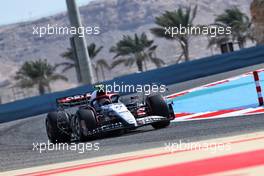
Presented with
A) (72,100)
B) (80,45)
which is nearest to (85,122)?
(72,100)

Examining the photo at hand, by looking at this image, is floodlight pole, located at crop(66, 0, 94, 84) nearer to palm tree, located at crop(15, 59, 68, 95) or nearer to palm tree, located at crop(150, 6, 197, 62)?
palm tree, located at crop(150, 6, 197, 62)

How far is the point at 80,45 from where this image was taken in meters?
Result: 26.4

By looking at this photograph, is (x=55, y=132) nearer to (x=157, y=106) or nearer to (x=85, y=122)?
(x=85, y=122)

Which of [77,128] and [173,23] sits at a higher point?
[173,23]

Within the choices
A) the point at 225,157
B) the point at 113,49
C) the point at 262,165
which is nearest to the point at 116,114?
the point at 225,157

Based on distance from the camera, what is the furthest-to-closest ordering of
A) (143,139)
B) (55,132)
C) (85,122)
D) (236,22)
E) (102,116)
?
(236,22) → (55,132) → (102,116) → (85,122) → (143,139)

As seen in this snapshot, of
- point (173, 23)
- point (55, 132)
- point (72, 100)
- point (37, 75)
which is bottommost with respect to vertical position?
point (55, 132)

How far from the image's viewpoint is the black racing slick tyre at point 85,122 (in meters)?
11.7

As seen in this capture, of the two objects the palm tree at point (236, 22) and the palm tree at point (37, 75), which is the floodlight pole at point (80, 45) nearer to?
the palm tree at point (37, 75)

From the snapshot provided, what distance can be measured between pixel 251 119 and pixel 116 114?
2.57 m

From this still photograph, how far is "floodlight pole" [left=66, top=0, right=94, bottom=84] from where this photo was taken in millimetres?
26186

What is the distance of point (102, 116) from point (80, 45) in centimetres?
1465

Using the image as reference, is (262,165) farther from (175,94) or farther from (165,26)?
(165,26)

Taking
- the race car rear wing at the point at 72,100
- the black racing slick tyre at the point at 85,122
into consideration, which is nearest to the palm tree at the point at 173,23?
the race car rear wing at the point at 72,100
